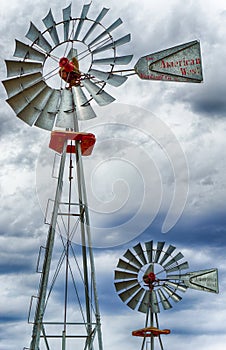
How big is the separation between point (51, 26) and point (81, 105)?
247 centimetres

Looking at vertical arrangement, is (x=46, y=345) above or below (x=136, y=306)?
below

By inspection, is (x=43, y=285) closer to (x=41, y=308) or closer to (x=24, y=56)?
(x=41, y=308)

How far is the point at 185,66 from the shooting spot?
1495 cm

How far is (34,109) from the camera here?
14586 mm

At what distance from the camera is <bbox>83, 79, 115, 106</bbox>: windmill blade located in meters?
14.7

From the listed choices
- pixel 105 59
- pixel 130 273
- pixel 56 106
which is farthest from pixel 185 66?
pixel 130 273

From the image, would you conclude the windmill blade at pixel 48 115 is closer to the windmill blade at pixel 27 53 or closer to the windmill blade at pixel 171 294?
the windmill blade at pixel 27 53

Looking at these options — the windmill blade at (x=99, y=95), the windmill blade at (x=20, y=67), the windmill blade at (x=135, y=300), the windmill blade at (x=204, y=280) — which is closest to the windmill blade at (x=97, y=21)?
the windmill blade at (x=99, y=95)

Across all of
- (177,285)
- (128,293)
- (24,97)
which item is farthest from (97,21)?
(177,285)

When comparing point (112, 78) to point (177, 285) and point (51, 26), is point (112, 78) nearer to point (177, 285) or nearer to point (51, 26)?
point (51, 26)

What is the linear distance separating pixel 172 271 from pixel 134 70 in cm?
1030

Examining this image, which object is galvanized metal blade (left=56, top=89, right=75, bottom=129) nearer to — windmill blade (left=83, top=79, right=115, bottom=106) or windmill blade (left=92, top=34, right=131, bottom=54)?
windmill blade (left=83, top=79, right=115, bottom=106)

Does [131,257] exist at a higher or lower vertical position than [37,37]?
lower

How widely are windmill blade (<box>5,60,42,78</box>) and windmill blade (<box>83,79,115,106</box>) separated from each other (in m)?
1.43
